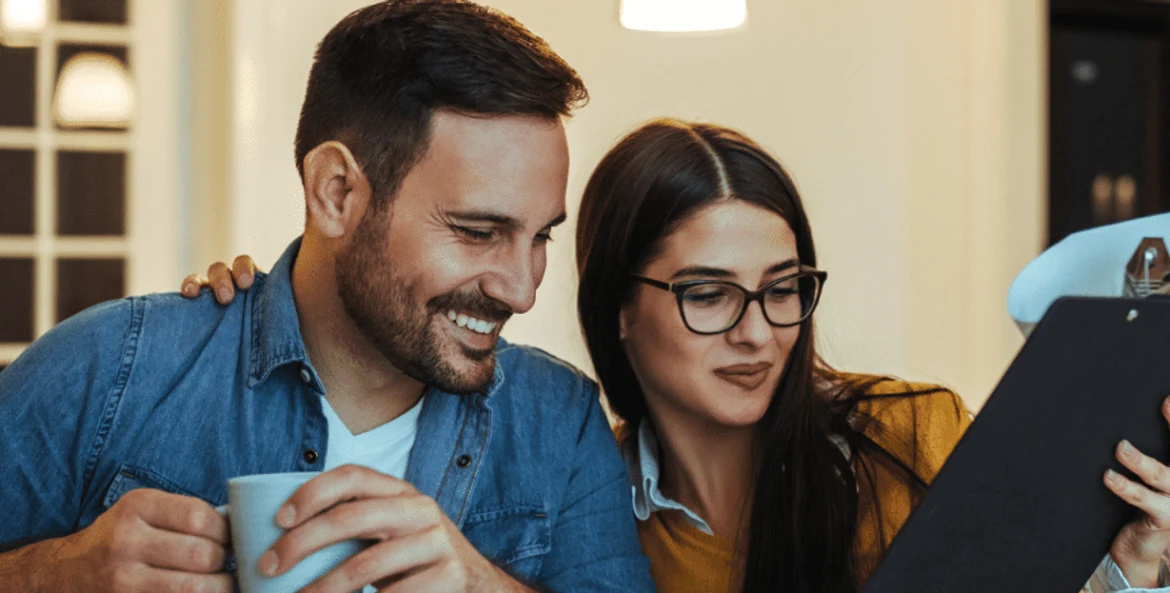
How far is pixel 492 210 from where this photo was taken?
4.01 ft

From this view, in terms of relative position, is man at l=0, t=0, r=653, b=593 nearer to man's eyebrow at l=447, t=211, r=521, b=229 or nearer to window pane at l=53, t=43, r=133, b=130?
man's eyebrow at l=447, t=211, r=521, b=229

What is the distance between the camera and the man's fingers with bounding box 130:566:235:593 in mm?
846

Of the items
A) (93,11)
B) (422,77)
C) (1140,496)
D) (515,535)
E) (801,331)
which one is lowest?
(515,535)

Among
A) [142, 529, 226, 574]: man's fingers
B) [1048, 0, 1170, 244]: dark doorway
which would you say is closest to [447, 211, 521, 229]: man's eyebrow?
[142, 529, 226, 574]: man's fingers

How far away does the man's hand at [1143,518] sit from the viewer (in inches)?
38.3

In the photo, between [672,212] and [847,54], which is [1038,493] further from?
[847,54]

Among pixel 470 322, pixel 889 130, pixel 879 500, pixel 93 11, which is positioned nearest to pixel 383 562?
pixel 470 322

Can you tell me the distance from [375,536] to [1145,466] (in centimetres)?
62

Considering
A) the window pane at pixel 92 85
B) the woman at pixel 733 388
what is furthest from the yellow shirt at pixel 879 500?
the window pane at pixel 92 85

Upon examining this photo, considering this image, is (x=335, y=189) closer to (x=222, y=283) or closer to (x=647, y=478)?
(x=222, y=283)

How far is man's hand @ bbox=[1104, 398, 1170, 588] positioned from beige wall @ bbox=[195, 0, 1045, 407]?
235 cm

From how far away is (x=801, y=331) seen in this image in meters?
1.57

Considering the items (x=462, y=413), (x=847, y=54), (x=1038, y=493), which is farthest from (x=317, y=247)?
(x=847, y=54)

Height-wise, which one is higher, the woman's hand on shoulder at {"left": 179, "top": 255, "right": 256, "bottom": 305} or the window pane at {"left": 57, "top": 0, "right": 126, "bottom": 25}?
the window pane at {"left": 57, "top": 0, "right": 126, "bottom": 25}
